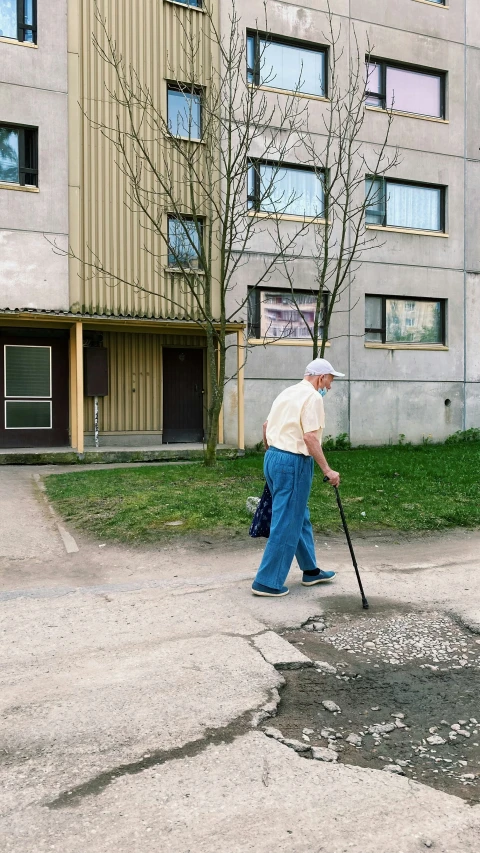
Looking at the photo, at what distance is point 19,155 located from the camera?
16.5m

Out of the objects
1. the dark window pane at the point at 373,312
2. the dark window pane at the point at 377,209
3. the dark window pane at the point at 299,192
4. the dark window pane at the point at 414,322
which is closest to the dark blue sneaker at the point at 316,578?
the dark window pane at the point at 299,192

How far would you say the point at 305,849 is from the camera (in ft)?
8.59

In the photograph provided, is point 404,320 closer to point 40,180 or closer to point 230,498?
point 40,180

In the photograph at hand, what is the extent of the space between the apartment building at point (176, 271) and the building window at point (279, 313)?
51 mm

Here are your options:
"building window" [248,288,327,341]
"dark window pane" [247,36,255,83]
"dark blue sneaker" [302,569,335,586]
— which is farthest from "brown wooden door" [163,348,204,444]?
"dark blue sneaker" [302,569,335,586]

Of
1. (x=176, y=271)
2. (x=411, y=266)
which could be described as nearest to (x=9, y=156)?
(x=176, y=271)

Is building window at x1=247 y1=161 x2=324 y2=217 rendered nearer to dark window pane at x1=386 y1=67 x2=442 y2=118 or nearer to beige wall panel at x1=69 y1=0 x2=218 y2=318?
beige wall panel at x1=69 y1=0 x2=218 y2=318

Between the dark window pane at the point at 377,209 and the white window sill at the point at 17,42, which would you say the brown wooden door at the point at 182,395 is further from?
the white window sill at the point at 17,42

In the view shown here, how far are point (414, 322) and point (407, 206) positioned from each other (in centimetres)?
324

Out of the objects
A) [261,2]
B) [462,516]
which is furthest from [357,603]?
[261,2]

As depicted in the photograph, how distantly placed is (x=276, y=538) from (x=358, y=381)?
14424mm

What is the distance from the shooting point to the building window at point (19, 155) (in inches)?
645

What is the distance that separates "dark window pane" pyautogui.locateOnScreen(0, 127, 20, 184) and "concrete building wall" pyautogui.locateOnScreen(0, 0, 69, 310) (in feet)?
1.18

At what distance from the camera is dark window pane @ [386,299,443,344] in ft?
66.9
